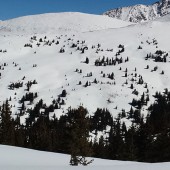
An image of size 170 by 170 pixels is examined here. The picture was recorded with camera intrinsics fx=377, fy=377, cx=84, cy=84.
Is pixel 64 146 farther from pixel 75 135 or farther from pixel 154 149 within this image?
pixel 75 135

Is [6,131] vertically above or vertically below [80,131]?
above

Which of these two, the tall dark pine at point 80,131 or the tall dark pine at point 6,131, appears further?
the tall dark pine at point 6,131

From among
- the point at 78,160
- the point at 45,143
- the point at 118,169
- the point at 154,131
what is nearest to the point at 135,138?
the point at 154,131

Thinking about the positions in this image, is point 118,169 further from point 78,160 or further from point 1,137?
point 1,137

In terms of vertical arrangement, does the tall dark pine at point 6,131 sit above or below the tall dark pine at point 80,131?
above

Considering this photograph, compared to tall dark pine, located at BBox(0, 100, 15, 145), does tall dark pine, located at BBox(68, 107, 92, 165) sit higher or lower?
lower

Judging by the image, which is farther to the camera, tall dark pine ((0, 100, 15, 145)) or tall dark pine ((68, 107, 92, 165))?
tall dark pine ((0, 100, 15, 145))

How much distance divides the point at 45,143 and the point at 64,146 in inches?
306

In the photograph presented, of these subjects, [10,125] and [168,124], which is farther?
[10,125]

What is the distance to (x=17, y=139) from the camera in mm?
95312

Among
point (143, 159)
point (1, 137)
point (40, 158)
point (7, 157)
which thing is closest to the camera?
point (7, 157)

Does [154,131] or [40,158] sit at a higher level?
[154,131]

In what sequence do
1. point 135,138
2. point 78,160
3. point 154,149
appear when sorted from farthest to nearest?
point 135,138
point 154,149
point 78,160

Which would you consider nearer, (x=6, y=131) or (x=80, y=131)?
(x=80, y=131)
